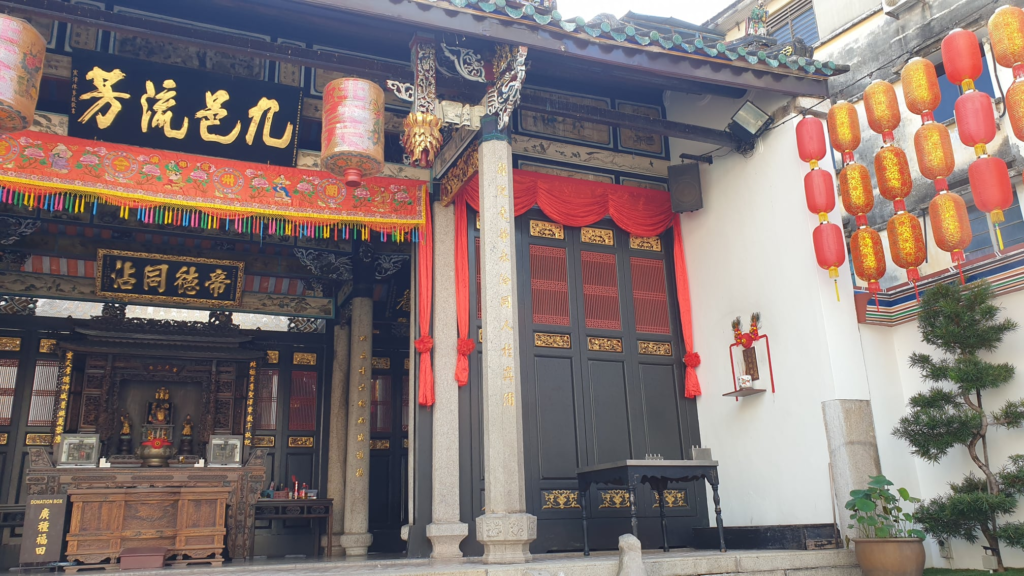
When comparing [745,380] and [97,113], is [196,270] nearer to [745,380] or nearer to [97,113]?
[97,113]

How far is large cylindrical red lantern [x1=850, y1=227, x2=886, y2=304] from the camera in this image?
6.36 m

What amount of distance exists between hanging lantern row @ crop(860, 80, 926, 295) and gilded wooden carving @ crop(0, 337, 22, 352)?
330 inches

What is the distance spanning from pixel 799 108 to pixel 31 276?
7726 millimetres

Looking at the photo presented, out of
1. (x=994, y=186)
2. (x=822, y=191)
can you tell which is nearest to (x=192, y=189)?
(x=822, y=191)

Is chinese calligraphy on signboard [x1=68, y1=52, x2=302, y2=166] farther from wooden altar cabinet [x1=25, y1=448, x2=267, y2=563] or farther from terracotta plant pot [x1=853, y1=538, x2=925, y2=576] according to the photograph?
terracotta plant pot [x1=853, y1=538, x2=925, y2=576]

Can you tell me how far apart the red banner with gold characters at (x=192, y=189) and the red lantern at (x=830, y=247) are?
3.28 meters

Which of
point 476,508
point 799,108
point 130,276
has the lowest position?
point 476,508

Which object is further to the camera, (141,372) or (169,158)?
(141,372)

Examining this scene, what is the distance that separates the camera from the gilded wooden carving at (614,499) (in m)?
6.89

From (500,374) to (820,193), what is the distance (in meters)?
3.02

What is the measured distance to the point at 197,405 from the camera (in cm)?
920

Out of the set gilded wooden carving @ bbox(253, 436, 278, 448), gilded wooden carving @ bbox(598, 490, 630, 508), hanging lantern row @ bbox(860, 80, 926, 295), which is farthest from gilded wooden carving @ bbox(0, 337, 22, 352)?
hanging lantern row @ bbox(860, 80, 926, 295)

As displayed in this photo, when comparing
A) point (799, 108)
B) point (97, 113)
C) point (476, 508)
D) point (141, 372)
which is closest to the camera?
point (97, 113)

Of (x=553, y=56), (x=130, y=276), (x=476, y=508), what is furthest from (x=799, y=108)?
Result: (x=130, y=276)
